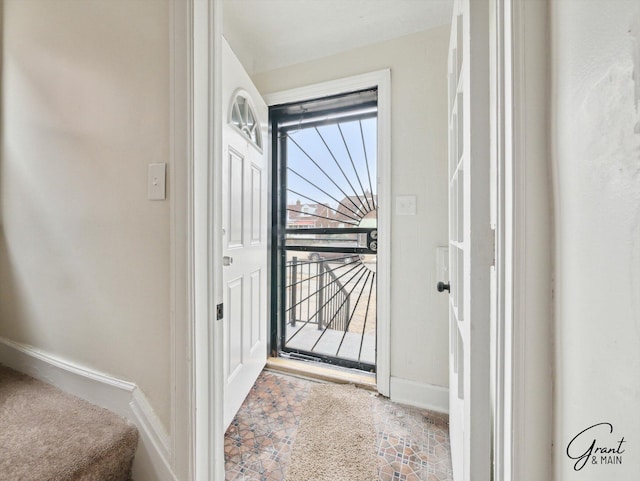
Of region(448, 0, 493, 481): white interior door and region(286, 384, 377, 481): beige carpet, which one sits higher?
region(448, 0, 493, 481): white interior door

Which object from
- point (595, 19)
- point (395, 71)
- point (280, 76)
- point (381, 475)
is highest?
point (280, 76)

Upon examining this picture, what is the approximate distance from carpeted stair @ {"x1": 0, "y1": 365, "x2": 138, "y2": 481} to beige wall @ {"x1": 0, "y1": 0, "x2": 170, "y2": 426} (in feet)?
0.52

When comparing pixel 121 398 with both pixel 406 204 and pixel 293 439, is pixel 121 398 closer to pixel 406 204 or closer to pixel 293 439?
pixel 293 439

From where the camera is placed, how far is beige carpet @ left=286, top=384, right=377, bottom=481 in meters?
1.08

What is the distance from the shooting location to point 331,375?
68.4 inches

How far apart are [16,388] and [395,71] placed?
8.02 feet

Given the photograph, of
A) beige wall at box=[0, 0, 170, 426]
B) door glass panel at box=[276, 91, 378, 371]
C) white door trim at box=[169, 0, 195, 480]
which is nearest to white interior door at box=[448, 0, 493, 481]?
white door trim at box=[169, 0, 195, 480]

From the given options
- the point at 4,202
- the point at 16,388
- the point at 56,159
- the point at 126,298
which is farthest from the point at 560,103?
the point at 4,202

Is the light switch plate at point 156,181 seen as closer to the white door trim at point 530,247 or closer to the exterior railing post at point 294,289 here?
the white door trim at point 530,247

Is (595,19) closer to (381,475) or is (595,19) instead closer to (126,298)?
(126,298)

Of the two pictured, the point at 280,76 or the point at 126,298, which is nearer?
the point at 126,298

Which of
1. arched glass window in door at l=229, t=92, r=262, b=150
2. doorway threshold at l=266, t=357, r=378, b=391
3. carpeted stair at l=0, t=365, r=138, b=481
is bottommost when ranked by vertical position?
doorway threshold at l=266, t=357, r=378, b=391

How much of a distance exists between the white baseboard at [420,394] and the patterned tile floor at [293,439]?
4 centimetres

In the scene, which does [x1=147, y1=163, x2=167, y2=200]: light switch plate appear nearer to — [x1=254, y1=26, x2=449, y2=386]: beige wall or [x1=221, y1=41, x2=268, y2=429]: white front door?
[x1=221, y1=41, x2=268, y2=429]: white front door
